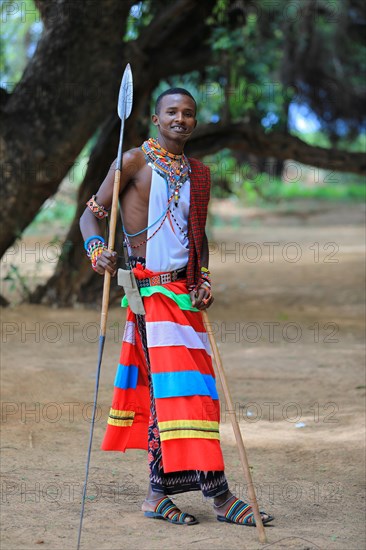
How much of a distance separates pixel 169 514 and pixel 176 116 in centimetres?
176

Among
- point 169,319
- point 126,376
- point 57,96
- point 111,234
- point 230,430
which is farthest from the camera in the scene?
point 57,96

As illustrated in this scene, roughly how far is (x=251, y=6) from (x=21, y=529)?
764 cm

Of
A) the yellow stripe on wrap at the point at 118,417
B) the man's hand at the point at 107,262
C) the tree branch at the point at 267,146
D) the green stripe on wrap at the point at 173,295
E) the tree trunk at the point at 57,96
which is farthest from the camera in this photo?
the tree branch at the point at 267,146

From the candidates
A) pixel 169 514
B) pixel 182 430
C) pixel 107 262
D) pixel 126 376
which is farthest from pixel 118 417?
pixel 107 262

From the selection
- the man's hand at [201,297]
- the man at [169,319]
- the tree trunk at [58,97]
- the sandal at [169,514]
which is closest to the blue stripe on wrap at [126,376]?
the man at [169,319]

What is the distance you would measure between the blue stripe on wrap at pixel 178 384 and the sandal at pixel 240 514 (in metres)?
0.53

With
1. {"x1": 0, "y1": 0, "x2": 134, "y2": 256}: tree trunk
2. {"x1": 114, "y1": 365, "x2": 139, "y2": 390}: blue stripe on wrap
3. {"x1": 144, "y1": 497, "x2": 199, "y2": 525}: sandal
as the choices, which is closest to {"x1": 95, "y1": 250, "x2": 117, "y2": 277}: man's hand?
{"x1": 114, "y1": 365, "x2": 139, "y2": 390}: blue stripe on wrap

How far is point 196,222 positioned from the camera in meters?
3.82

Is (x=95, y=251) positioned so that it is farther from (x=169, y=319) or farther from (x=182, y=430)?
(x=182, y=430)

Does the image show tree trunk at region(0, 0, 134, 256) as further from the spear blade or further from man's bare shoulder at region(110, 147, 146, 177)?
man's bare shoulder at region(110, 147, 146, 177)

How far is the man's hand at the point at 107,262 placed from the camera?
11.9 feet

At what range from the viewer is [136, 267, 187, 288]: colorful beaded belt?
3789mm

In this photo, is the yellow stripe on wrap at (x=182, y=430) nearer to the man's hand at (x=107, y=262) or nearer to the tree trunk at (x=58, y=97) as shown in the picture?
the man's hand at (x=107, y=262)

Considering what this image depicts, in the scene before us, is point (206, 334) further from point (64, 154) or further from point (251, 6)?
point (251, 6)
